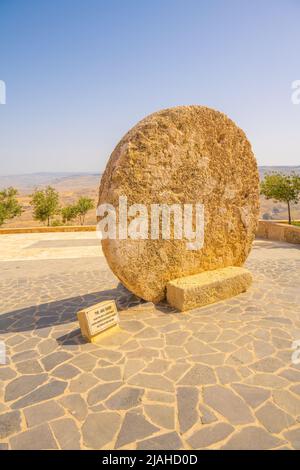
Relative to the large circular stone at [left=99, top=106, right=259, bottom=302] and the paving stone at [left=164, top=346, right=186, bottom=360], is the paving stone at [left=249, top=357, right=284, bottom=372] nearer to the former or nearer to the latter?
the paving stone at [left=164, top=346, right=186, bottom=360]

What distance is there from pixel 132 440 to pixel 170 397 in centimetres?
72

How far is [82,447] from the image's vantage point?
286cm

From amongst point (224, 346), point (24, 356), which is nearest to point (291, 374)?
point (224, 346)

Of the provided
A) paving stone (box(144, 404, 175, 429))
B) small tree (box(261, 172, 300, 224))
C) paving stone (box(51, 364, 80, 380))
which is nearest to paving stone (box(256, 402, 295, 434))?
paving stone (box(144, 404, 175, 429))

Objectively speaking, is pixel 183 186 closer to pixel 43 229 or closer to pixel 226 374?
pixel 226 374

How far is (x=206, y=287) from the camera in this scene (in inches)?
237

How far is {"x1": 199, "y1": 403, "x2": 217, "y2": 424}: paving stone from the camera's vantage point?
10.2 ft

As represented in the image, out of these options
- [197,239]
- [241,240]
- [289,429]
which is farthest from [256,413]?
[241,240]

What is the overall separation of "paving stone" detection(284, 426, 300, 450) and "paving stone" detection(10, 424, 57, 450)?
2.29m

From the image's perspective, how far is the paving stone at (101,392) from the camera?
11.5ft

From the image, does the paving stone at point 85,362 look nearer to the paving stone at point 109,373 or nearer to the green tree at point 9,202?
the paving stone at point 109,373

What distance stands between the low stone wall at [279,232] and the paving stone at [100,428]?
12.2 meters

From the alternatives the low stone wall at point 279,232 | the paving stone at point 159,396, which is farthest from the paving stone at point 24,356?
the low stone wall at point 279,232

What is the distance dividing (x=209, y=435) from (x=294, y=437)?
832 millimetres
